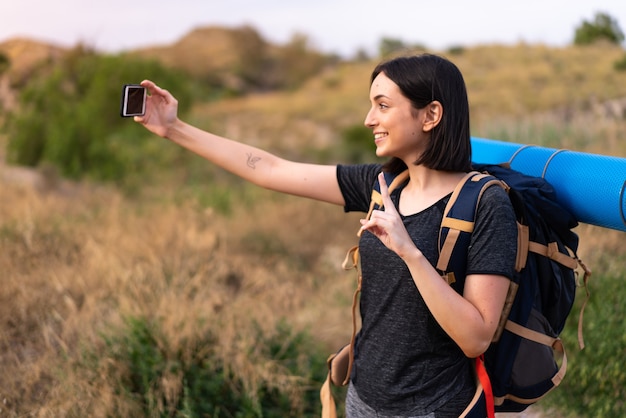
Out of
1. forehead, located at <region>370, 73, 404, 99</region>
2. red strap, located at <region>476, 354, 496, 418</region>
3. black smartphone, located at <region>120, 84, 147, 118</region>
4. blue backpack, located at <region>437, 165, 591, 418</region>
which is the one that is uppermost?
forehead, located at <region>370, 73, 404, 99</region>

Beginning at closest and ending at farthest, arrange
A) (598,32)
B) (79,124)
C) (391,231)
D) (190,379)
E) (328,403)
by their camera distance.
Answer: (391,231) < (328,403) < (190,379) < (79,124) < (598,32)

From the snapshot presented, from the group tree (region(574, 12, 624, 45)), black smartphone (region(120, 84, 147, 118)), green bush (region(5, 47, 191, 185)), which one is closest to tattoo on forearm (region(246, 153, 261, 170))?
black smartphone (region(120, 84, 147, 118))

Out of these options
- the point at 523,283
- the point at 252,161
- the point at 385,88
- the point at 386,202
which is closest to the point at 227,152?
the point at 252,161

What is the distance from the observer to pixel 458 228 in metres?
1.89

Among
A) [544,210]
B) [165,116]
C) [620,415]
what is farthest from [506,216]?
[620,415]

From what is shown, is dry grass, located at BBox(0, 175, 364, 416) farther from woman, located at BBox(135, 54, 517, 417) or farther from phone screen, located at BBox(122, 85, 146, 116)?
woman, located at BBox(135, 54, 517, 417)

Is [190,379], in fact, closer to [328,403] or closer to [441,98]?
[328,403]

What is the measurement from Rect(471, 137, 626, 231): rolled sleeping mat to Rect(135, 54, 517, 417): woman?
360 millimetres

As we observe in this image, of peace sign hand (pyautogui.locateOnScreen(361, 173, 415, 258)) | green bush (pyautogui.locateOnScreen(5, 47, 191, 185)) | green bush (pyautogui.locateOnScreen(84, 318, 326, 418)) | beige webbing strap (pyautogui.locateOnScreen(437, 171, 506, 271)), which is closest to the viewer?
peace sign hand (pyautogui.locateOnScreen(361, 173, 415, 258))

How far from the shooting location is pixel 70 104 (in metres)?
11.8

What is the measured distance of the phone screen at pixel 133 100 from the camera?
8.16ft

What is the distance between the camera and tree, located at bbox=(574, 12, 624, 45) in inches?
1006

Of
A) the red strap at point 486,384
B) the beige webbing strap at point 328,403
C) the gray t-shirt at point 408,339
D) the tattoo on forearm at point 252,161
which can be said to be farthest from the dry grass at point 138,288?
the red strap at point 486,384

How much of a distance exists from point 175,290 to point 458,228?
2803mm
